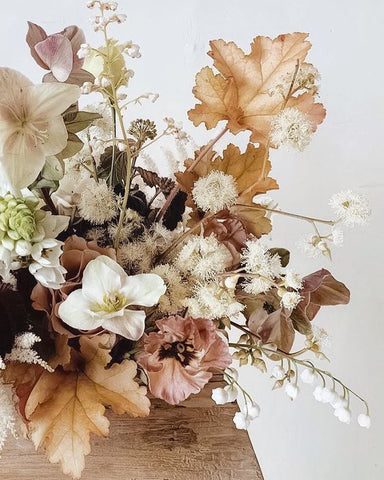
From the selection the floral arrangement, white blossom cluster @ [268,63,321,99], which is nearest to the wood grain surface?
the floral arrangement

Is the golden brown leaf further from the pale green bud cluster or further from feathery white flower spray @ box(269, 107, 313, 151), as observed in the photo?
the pale green bud cluster

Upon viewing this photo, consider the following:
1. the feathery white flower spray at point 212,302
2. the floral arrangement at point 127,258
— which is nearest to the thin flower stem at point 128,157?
the floral arrangement at point 127,258

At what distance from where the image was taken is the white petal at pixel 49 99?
0.63 metres

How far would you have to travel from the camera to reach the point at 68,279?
27.5 inches

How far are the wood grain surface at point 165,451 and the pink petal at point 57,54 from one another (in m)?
0.36

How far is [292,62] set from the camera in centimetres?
73

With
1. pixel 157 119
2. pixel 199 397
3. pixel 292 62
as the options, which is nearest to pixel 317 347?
pixel 199 397

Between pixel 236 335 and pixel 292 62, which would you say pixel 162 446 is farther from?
pixel 236 335

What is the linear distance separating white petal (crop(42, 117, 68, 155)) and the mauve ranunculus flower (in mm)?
98

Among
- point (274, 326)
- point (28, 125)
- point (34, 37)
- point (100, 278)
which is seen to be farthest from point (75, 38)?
point (274, 326)

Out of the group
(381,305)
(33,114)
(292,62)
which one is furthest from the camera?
(381,305)

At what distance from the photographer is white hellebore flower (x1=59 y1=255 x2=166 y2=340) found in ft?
2.19

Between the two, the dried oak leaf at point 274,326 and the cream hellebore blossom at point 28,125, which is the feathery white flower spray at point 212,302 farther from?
the cream hellebore blossom at point 28,125

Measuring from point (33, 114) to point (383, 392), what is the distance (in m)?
0.86
